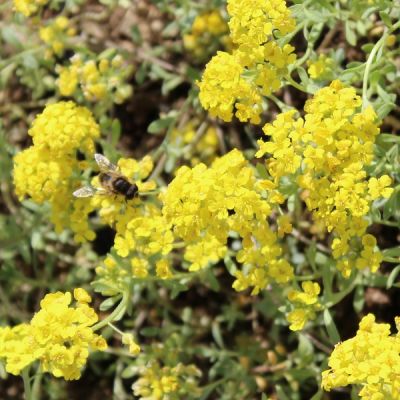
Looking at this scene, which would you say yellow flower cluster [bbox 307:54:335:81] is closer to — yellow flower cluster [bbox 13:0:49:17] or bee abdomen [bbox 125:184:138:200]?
bee abdomen [bbox 125:184:138:200]

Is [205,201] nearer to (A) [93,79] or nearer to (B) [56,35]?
(A) [93,79]

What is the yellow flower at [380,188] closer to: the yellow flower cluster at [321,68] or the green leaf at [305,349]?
the yellow flower cluster at [321,68]

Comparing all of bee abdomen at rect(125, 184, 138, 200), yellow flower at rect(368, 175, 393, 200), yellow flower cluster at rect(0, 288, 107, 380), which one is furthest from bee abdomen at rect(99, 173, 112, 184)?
yellow flower at rect(368, 175, 393, 200)

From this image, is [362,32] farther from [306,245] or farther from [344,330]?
[344,330]

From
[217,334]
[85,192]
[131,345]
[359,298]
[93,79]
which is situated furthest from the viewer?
[217,334]

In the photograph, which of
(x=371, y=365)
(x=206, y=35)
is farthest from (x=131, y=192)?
(x=206, y=35)

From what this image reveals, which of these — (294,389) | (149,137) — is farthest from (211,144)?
(294,389)
